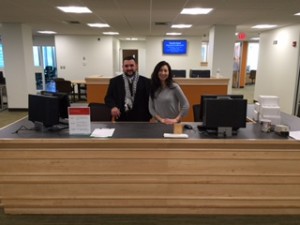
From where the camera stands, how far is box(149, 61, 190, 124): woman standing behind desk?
2.96 meters

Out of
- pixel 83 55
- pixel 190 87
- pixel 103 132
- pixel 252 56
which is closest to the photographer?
pixel 103 132

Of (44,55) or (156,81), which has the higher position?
(44,55)

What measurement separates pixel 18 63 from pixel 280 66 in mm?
7419

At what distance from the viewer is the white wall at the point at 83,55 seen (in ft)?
36.0

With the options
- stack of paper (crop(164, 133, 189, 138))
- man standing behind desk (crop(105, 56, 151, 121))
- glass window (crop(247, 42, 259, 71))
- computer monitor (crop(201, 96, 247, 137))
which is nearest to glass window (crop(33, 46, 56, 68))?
glass window (crop(247, 42, 259, 71))

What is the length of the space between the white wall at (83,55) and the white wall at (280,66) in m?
5.71

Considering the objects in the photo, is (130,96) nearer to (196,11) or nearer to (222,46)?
(196,11)

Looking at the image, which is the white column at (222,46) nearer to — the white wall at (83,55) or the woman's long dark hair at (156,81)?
the woman's long dark hair at (156,81)

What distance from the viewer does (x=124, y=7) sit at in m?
4.91

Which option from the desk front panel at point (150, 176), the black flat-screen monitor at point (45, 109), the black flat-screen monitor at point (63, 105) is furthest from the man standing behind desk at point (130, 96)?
the desk front panel at point (150, 176)

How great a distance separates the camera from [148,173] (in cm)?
244

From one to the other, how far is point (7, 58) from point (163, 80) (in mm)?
6062

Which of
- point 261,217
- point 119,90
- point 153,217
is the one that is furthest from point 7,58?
point 261,217

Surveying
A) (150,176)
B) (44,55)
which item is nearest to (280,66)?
(150,176)
